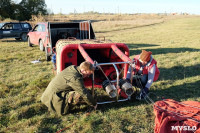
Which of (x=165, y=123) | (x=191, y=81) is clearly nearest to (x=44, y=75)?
(x=165, y=123)

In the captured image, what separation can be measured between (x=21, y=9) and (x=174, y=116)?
103ft

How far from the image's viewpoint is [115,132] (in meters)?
3.22

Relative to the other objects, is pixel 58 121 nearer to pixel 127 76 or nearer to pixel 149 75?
pixel 127 76

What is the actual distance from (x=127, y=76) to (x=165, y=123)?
1.47 meters

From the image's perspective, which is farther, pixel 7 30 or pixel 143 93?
pixel 7 30

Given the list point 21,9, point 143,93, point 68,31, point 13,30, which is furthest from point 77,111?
point 21,9

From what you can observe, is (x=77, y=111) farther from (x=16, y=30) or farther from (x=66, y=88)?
(x=16, y=30)

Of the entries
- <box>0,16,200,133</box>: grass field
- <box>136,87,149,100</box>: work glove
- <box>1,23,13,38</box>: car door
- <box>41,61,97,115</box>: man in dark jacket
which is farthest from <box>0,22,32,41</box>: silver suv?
<box>136,87,149,100</box>: work glove

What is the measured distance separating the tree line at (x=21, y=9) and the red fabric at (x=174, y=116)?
2977cm

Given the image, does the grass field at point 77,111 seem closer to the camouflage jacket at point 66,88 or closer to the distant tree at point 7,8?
the camouflage jacket at point 66,88

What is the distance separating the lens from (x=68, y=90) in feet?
12.1

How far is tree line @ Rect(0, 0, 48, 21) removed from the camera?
91.6 ft

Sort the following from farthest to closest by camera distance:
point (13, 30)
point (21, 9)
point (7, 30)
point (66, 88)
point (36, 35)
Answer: point (21, 9), point (13, 30), point (7, 30), point (36, 35), point (66, 88)

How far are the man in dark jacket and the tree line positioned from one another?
28542mm
